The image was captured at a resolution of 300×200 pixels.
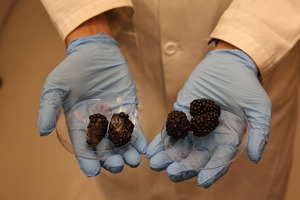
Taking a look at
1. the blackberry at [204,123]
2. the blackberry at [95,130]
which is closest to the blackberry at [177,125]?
the blackberry at [204,123]

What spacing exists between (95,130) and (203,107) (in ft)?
0.62

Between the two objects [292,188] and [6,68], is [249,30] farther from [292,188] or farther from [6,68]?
[6,68]

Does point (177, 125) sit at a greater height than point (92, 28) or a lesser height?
lesser

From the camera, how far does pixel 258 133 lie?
0.60 m

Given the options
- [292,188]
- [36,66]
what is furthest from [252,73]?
[36,66]

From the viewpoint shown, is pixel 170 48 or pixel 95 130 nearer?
pixel 95 130

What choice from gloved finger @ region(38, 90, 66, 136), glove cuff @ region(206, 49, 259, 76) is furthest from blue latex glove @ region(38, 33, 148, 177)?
glove cuff @ region(206, 49, 259, 76)

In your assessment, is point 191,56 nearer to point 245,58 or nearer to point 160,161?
point 245,58

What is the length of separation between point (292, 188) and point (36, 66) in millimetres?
1024

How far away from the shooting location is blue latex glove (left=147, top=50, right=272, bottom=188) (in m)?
0.59

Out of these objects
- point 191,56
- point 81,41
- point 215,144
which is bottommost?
point 215,144

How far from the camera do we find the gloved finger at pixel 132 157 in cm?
62

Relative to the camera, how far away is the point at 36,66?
4.44 feet

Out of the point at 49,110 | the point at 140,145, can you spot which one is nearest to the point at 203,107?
the point at 140,145
